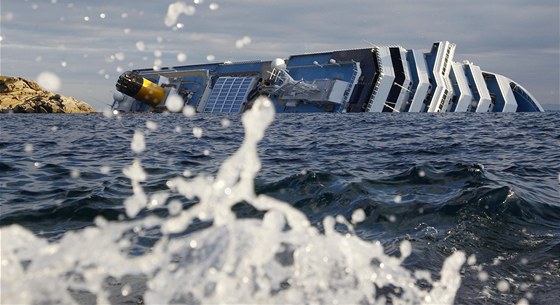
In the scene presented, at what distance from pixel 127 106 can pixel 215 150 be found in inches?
2022

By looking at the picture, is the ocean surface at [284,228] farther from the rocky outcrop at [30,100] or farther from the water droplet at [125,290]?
the rocky outcrop at [30,100]

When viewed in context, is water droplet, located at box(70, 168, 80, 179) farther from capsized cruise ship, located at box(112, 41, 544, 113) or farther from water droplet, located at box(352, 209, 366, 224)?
capsized cruise ship, located at box(112, 41, 544, 113)

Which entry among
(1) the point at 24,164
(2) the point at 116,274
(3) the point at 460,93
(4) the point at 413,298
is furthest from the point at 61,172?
(3) the point at 460,93

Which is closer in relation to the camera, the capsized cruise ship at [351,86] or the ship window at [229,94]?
the capsized cruise ship at [351,86]

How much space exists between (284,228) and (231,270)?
7.49 feet

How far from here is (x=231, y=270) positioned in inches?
155

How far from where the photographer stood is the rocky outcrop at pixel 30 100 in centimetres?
5378

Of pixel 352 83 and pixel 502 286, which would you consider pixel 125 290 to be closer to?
pixel 502 286

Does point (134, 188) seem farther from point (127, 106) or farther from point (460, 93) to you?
point (127, 106)

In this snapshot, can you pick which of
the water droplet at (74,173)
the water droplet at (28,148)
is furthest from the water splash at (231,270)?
the water droplet at (28,148)

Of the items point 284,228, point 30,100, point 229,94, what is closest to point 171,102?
point 229,94

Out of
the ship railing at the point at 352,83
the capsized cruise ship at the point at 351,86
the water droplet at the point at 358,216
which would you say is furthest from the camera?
the capsized cruise ship at the point at 351,86

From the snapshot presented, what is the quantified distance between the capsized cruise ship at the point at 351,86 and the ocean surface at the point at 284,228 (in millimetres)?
34620

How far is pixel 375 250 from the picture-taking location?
17.4 feet
